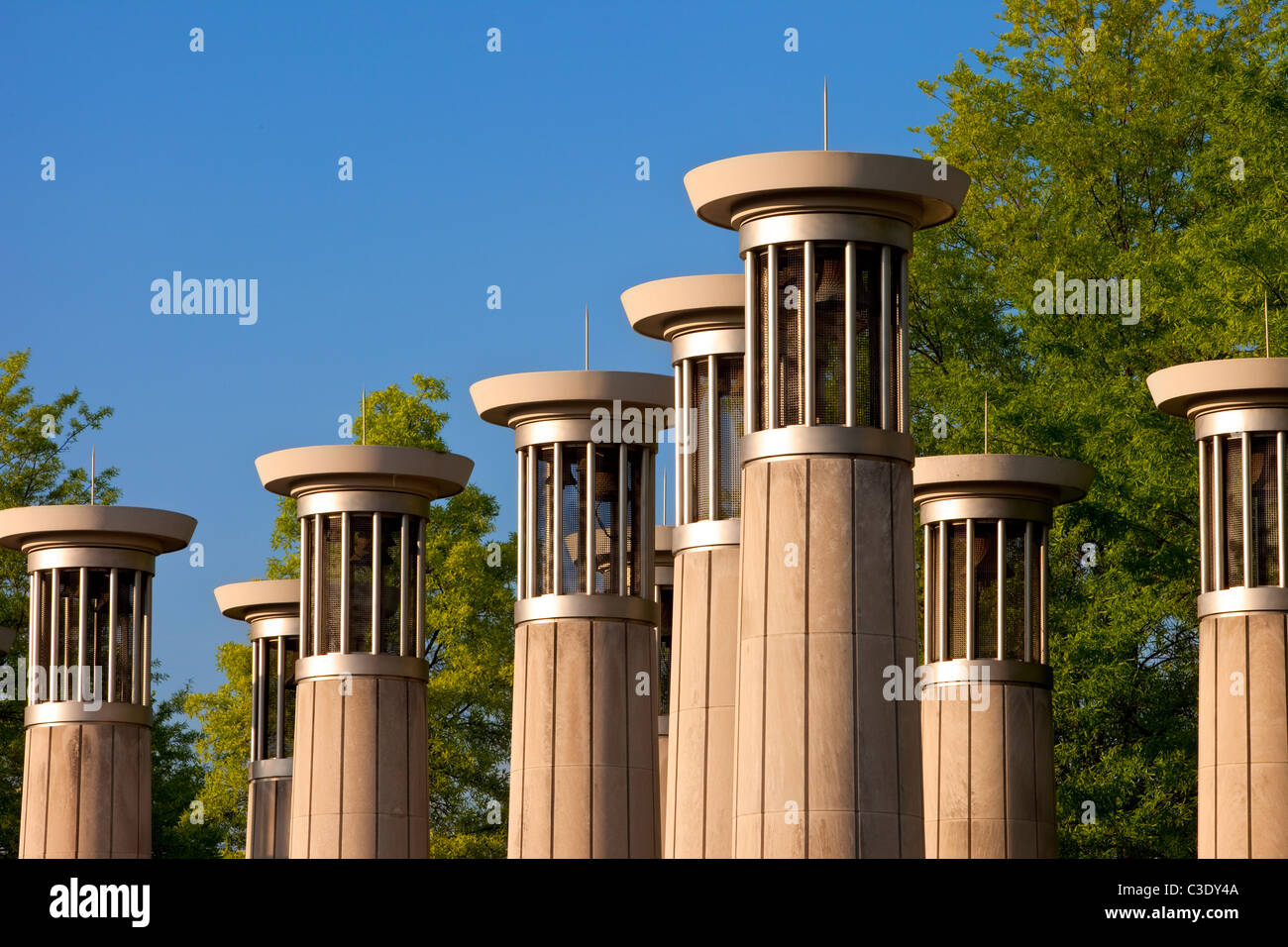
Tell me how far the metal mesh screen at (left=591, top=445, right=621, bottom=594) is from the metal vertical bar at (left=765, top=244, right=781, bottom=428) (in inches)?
370

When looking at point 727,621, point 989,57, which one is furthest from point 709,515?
point 989,57

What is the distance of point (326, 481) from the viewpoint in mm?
32438

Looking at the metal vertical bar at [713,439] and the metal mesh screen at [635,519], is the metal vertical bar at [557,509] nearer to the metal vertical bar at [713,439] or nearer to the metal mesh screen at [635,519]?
the metal mesh screen at [635,519]

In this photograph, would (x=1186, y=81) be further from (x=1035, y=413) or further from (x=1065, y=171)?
(x=1035, y=413)

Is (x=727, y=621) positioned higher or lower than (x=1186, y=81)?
lower

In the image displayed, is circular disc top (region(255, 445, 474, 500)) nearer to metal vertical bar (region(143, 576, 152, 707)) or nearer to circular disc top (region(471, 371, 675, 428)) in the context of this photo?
circular disc top (region(471, 371, 675, 428))

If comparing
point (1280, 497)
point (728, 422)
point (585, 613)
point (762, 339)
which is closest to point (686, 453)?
point (728, 422)

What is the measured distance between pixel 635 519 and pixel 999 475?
559cm

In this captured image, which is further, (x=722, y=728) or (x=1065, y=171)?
(x=1065, y=171)

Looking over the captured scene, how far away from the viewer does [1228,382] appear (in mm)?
26297

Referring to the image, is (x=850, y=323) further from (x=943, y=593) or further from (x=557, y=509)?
Result: (x=943, y=593)

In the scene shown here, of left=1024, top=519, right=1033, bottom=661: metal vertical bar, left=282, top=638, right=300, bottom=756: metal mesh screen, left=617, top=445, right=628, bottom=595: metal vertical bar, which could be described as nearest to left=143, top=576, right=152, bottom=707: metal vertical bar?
left=282, top=638, right=300, bottom=756: metal mesh screen
